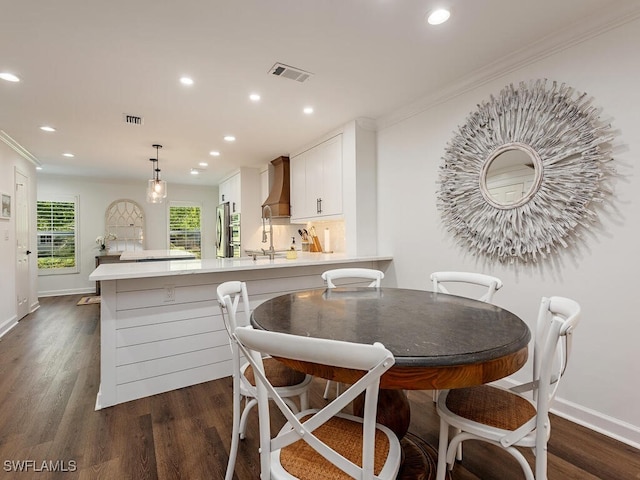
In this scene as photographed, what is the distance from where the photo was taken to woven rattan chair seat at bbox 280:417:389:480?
98 cm

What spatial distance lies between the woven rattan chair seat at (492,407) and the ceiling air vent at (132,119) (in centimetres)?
373

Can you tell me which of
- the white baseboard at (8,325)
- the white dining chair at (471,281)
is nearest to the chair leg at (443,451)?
the white dining chair at (471,281)

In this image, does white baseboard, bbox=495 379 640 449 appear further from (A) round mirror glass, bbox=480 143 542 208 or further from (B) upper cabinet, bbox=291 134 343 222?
(B) upper cabinet, bbox=291 134 343 222

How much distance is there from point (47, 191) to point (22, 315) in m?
3.11

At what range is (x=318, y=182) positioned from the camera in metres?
4.18

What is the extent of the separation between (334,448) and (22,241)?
584 centimetres

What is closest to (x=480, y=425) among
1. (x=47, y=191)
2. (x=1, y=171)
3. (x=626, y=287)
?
(x=626, y=287)

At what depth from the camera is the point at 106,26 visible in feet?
6.28

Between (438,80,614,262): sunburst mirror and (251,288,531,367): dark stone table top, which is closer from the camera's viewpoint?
(251,288,531,367): dark stone table top

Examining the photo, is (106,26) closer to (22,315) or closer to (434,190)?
(434,190)

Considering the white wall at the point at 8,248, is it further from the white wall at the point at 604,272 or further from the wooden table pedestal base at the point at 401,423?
the white wall at the point at 604,272

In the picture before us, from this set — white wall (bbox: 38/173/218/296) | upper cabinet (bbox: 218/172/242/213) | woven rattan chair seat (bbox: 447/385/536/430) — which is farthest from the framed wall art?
woven rattan chair seat (bbox: 447/385/536/430)

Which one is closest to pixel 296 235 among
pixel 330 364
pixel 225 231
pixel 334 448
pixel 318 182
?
pixel 318 182

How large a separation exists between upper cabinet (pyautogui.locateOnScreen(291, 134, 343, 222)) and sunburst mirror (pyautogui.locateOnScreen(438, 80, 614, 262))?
4.56 feet
